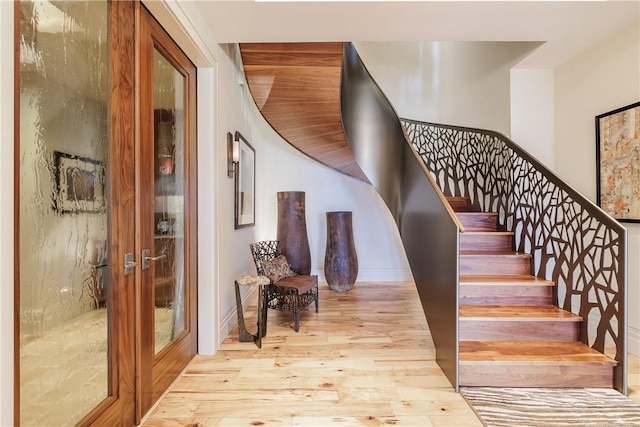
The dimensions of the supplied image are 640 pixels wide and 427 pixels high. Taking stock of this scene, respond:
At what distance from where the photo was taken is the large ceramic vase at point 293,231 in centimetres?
408

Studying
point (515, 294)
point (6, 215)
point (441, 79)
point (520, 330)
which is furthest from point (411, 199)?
point (441, 79)

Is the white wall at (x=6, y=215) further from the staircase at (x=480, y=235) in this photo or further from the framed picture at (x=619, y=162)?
the framed picture at (x=619, y=162)

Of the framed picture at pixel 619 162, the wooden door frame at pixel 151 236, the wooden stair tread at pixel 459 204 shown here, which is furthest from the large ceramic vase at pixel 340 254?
the framed picture at pixel 619 162

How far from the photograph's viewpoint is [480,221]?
3.45 m

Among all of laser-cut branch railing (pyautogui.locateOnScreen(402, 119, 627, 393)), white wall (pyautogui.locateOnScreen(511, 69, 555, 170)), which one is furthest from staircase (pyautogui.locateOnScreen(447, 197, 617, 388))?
white wall (pyautogui.locateOnScreen(511, 69, 555, 170))

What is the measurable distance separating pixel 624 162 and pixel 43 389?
4.00 m

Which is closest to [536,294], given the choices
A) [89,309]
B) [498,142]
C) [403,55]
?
[498,142]

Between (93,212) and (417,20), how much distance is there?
248 cm

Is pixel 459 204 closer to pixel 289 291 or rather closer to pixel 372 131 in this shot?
pixel 372 131

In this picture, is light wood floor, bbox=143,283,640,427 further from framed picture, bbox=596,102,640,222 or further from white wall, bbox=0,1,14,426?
framed picture, bbox=596,102,640,222

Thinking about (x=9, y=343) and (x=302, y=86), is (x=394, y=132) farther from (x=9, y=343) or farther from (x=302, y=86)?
(x=9, y=343)

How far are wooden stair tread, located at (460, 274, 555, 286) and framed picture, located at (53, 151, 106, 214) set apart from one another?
2582 mm

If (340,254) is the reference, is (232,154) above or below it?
above

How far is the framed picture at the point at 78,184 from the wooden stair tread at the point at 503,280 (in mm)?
2582
